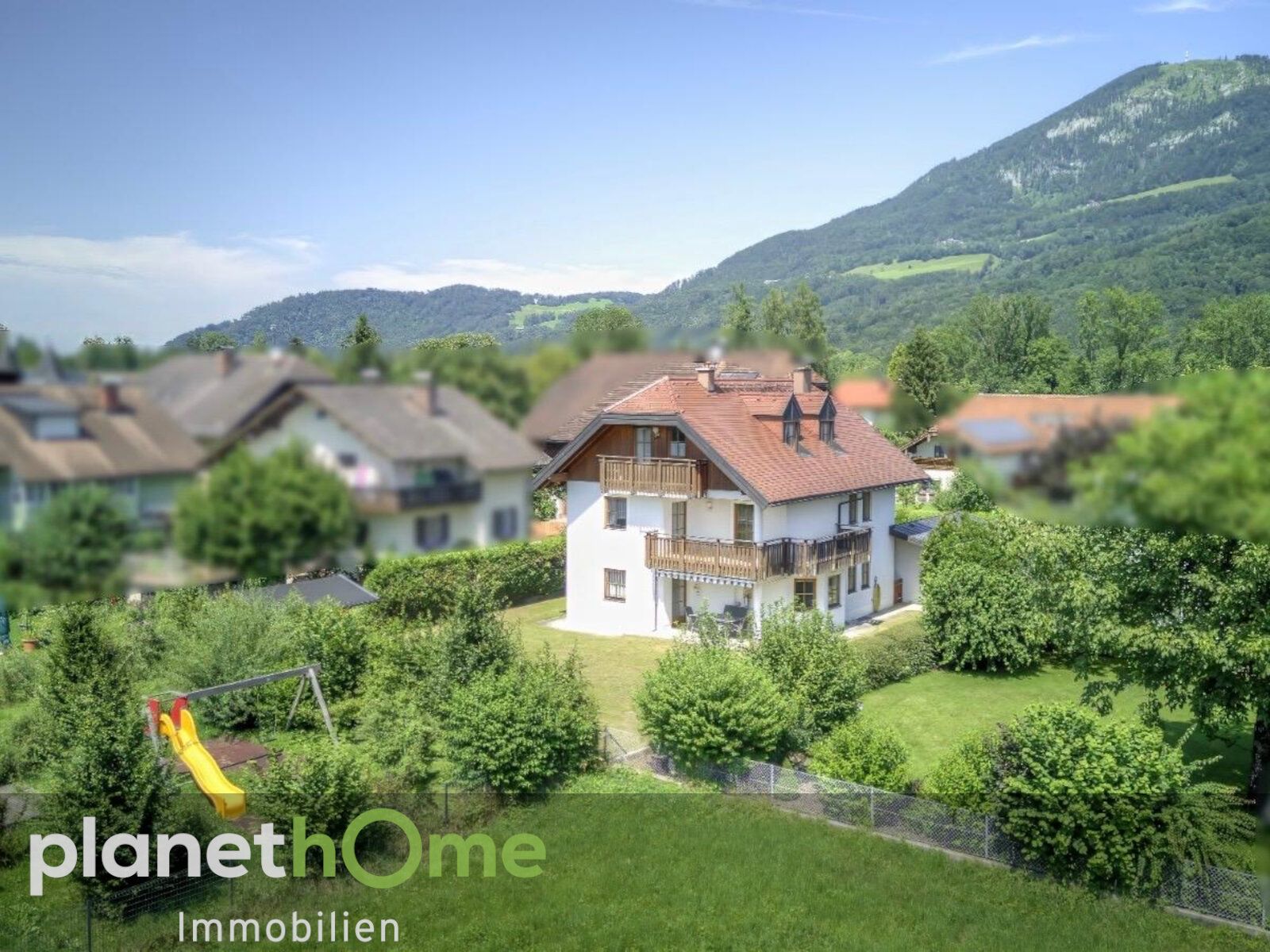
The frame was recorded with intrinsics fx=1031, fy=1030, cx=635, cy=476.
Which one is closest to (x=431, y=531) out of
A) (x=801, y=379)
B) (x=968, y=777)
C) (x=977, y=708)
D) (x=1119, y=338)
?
(x=1119, y=338)

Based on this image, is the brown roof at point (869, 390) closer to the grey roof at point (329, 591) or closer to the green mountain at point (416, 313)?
the green mountain at point (416, 313)

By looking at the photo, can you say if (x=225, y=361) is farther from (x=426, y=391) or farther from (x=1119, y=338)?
(x=1119, y=338)

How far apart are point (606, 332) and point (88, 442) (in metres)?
2.32

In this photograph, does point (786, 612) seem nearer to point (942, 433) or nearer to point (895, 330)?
point (895, 330)

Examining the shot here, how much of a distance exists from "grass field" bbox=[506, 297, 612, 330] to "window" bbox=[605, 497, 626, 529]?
765 inches

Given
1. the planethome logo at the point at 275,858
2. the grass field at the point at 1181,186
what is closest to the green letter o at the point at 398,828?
the planethome logo at the point at 275,858

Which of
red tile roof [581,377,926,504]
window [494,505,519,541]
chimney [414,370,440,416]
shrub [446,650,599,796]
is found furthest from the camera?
shrub [446,650,599,796]

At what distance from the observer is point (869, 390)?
14.4m

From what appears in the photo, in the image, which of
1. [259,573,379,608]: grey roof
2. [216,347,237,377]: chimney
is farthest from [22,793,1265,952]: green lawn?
[216,347,237,377]: chimney

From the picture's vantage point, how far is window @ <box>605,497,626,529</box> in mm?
25575

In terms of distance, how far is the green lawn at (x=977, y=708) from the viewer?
17.8m

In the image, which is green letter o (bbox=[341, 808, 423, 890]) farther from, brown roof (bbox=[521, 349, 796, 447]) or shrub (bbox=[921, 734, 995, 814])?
brown roof (bbox=[521, 349, 796, 447])

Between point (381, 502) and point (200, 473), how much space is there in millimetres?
703

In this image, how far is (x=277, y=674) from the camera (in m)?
17.2
